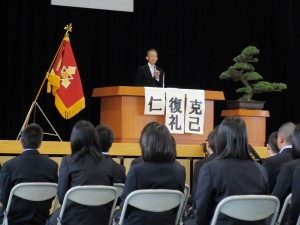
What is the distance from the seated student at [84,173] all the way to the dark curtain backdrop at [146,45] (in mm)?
5628

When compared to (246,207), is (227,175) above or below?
above

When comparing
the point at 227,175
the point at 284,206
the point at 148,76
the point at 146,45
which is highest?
the point at 146,45

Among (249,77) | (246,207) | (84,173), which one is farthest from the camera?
(249,77)

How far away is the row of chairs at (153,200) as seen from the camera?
3113 mm

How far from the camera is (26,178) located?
4.02 meters

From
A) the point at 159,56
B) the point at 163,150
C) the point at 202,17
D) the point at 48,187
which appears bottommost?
the point at 48,187

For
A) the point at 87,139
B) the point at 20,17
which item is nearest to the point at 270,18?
the point at 20,17

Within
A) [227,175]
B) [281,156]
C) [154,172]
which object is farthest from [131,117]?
[227,175]

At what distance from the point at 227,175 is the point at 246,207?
0.19 m

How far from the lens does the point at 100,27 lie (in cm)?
994

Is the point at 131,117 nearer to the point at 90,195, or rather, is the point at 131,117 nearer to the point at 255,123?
the point at 255,123

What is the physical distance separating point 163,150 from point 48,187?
33.4 inches

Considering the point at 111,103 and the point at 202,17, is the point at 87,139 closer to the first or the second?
the point at 111,103

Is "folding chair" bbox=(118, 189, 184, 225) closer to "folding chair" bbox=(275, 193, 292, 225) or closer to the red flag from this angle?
"folding chair" bbox=(275, 193, 292, 225)
